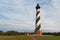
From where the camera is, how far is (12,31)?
145 ft

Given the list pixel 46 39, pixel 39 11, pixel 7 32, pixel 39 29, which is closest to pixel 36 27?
pixel 39 29

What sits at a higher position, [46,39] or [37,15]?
[37,15]

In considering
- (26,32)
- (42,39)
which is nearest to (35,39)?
Answer: (42,39)

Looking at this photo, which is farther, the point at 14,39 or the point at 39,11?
the point at 39,11

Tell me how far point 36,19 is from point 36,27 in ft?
6.26

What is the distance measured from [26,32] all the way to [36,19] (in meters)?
3.99

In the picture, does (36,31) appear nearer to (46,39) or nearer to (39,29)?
(39,29)

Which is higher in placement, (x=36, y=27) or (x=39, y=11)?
(x=39, y=11)

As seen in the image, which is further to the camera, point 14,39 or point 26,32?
point 26,32

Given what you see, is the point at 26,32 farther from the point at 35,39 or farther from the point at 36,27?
the point at 35,39

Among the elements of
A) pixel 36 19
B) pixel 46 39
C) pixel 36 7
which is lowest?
pixel 46 39

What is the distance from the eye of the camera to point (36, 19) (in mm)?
45844

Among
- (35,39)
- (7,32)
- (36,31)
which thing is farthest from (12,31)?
(35,39)

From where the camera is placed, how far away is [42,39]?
96.1ft
